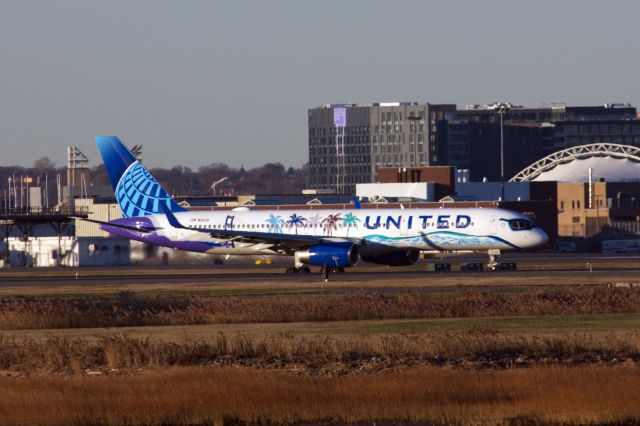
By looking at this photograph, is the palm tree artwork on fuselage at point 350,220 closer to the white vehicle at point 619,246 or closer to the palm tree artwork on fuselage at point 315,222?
the palm tree artwork on fuselage at point 315,222

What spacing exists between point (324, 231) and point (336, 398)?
52683mm

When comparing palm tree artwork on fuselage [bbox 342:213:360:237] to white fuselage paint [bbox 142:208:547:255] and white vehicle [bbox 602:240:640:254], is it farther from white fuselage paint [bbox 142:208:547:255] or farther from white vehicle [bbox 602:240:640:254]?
white vehicle [bbox 602:240:640:254]

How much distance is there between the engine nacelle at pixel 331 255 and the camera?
253ft

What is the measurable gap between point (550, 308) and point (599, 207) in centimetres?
11432

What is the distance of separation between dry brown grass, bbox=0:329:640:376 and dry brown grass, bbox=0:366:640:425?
2.09 metres

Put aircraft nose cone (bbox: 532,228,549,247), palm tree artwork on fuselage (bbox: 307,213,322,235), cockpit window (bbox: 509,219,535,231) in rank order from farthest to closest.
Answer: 1. palm tree artwork on fuselage (bbox: 307,213,322,235)
2. aircraft nose cone (bbox: 532,228,549,247)
3. cockpit window (bbox: 509,219,535,231)

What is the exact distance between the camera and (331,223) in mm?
82500

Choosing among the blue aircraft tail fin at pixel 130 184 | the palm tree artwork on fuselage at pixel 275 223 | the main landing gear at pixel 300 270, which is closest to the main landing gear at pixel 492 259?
the main landing gear at pixel 300 270

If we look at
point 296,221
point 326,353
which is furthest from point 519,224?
point 326,353

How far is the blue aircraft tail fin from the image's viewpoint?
8900 cm

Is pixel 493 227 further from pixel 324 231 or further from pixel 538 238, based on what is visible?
pixel 324 231

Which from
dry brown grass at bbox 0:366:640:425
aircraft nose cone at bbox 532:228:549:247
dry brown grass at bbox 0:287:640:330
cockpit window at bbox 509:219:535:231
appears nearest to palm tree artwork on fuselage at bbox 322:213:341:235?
cockpit window at bbox 509:219:535:231

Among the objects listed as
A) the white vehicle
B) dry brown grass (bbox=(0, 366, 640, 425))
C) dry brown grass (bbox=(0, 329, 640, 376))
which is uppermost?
dry brown grass (bbox=(0, 329, 640, 376))

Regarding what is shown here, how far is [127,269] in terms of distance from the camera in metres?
99.8
